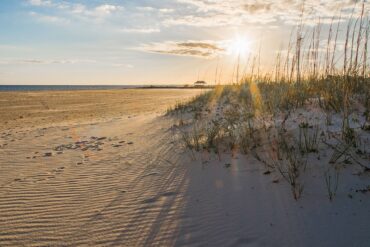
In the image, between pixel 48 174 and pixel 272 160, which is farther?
pixel 48 174

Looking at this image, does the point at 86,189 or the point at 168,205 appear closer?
the point at 168,205

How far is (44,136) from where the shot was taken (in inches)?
310

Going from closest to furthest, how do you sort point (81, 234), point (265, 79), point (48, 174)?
point (81, 234) < point (48, 174) < point (265, 79)

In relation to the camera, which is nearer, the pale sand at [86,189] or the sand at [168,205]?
the sand at [168,205]

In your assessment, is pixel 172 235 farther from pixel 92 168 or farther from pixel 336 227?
pixel 92 168

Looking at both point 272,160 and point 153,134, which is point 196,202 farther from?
point 153,134

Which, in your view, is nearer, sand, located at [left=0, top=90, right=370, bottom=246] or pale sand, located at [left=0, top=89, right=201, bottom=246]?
sand, located at [left=0, top=90, right=370, bottom=246]

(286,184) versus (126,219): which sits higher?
(286,184)

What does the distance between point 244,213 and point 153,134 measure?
179 inches

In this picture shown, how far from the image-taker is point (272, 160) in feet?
12.5

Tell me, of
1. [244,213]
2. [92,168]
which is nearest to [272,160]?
[244,213]

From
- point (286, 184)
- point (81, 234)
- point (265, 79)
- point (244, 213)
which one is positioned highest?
point (265, 79)

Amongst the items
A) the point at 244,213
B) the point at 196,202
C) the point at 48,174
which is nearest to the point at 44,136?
the point at 48,174

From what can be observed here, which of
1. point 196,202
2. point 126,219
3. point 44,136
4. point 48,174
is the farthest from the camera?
point 44,136
